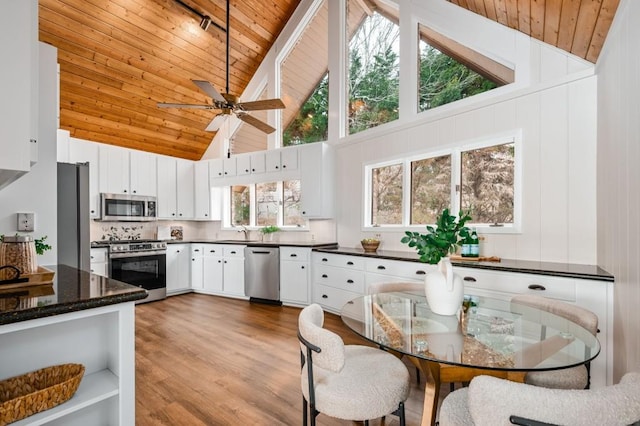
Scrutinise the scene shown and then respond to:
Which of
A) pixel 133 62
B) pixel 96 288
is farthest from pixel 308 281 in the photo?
pixel 133 62

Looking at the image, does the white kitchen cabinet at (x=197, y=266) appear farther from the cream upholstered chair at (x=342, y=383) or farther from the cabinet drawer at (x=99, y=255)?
the cream upholstered chair at (x=342, y=383)

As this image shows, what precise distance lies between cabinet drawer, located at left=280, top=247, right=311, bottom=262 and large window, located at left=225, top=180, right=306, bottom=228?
676 millimetres

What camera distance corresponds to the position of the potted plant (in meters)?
1.72

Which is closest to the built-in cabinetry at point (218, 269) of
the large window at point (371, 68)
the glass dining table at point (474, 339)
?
the large window at point (371, 68)

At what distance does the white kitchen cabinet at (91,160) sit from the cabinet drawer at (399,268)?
4.21 metres

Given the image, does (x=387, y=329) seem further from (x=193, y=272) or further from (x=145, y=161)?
(x=145, y=161)

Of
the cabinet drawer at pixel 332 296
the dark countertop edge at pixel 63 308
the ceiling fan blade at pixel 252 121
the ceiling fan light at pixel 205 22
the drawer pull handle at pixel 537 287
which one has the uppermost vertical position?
the ceiling fan light at pixel 205 22

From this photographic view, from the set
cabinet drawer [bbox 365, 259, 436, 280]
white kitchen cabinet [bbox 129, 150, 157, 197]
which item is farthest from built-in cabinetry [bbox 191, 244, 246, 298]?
cabinet drawer [bbox 365, 259, 436, 280]

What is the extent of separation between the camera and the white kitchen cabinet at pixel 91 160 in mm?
4625

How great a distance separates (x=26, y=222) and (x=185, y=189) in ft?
12.9

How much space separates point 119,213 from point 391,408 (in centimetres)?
515

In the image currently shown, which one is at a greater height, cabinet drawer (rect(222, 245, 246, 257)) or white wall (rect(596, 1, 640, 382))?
white wall (rect(596, 1, 640, 382))

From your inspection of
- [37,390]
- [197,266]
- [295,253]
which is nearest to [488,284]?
[295,253]

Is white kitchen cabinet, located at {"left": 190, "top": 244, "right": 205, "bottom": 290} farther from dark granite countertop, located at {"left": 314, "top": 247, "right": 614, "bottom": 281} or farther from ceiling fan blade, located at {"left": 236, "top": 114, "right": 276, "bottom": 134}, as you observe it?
dark granite countertop, located at {"left": 314, "top": 247, "right": 614, "bottom": 281}
